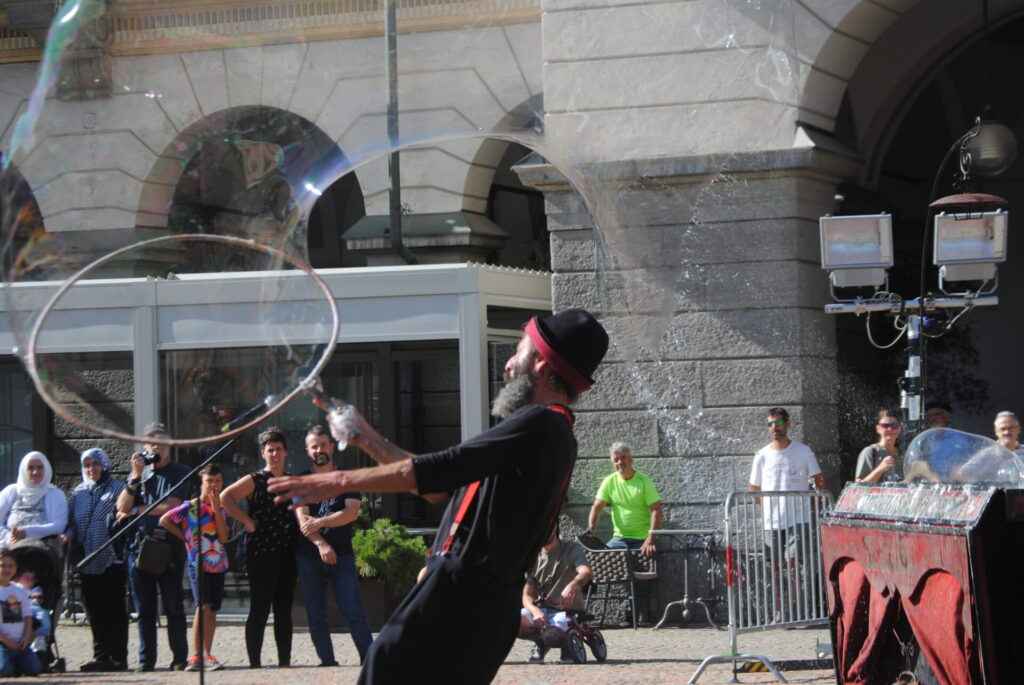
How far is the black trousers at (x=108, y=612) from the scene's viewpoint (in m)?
10.8

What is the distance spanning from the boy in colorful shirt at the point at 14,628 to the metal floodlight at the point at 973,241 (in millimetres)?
6593

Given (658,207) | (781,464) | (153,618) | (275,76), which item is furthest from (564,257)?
(275,76)

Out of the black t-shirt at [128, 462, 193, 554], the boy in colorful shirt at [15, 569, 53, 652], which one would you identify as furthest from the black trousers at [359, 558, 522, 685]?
the black t-shirt at [128, 462, 193, 554]

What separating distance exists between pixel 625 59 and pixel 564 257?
175 centimetres

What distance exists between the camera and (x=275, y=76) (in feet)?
26.8

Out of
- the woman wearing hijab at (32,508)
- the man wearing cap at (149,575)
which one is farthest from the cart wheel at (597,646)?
the woman wearing hijab at (32,508)

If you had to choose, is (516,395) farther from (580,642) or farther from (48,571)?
(48,571)

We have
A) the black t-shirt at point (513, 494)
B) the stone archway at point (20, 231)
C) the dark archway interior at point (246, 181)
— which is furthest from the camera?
the dark archway interior at point (246, 181)

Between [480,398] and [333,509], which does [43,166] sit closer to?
[333,509]

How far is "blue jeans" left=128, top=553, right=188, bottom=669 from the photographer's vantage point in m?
10.6


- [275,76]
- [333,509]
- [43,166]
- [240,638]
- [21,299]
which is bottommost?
[240,638]

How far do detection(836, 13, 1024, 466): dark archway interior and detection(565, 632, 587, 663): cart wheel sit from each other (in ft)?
21.9

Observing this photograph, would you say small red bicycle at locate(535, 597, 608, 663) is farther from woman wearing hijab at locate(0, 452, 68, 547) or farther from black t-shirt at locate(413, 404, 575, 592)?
black t-shirt at locate(413, 404, 575, 592)

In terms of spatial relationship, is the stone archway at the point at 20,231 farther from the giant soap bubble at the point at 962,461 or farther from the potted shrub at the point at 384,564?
the potted shrub at the point at 384,564
